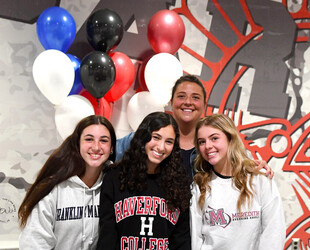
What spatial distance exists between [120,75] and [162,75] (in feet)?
1.00

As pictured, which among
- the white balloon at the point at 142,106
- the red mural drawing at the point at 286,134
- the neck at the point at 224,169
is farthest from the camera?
the red mural drawing at the point at 286,134

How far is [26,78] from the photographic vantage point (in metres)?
2.66

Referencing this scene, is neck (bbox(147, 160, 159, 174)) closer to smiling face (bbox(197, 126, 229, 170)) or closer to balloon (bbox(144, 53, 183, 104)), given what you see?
Answer: smiling face (bbox(197, 126, 229, 170))

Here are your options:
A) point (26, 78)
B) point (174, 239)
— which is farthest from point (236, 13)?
point (174, 239)

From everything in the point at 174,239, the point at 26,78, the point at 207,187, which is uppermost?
the point at 26,78

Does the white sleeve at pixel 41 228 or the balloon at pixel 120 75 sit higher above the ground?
the balloon at pixel 120 75

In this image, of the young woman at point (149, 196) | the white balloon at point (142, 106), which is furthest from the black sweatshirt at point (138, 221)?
the white balloon at point (142, 106)

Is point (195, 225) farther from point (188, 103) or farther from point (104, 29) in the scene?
point (104, 29)

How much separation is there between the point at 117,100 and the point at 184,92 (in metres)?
0.75

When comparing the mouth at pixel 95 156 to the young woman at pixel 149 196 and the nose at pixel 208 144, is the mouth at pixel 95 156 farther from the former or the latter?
the nose at pixel 208 144

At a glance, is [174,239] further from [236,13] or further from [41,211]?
[236,13]

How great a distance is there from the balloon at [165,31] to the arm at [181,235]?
130cm

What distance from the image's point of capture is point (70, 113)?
230 centimetres

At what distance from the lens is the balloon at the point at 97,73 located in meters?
2.26
